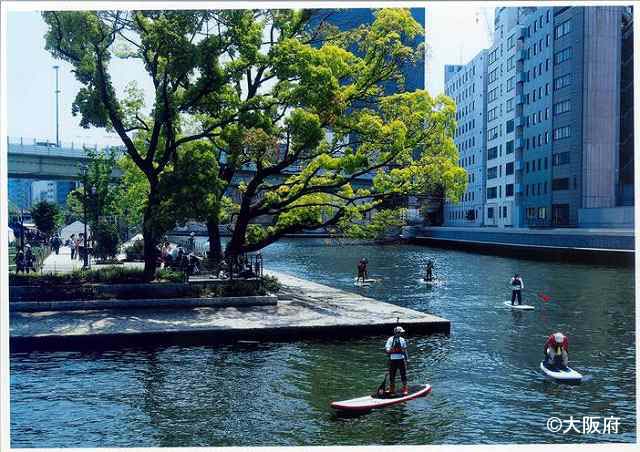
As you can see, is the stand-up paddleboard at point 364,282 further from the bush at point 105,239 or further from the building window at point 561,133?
the building window at point 561,133

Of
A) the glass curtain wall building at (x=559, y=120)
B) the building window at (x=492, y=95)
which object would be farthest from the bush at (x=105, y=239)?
the building window at (x=492, y=95)

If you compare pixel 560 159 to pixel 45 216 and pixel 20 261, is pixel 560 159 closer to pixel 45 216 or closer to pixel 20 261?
pixel 45 216

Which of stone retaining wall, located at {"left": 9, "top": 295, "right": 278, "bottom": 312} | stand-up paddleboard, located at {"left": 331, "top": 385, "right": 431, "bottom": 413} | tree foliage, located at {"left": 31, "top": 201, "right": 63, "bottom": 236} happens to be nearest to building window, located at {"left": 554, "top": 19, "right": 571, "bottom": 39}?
stone retaining wall, located at {"left": 9, "top": 295, "right": 278, "bottom": 312}

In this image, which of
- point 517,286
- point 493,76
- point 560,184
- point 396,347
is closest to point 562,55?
point 560,184

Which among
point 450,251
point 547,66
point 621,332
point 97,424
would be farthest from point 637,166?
point 547,66

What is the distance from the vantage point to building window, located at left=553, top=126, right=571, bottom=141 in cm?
7488

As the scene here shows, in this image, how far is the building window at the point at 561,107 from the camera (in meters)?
74.2

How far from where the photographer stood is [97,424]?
1494cm

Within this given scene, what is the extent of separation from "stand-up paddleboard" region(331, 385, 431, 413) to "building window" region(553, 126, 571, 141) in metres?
65.6

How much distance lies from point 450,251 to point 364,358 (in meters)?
57.4

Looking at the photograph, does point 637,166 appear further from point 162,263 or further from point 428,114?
point 162,263

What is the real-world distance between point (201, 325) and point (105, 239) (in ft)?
84.9

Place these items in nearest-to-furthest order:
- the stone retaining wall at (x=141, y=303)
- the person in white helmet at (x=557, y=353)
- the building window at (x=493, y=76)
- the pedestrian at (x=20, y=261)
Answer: the person in white helmet at (x=557, y=353) < the stone retaining wall at (x=141, y=303) < the pedestrian at (x=20, y=261) < the building window at (x=493, y=76)

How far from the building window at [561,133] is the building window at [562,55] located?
8448mm
